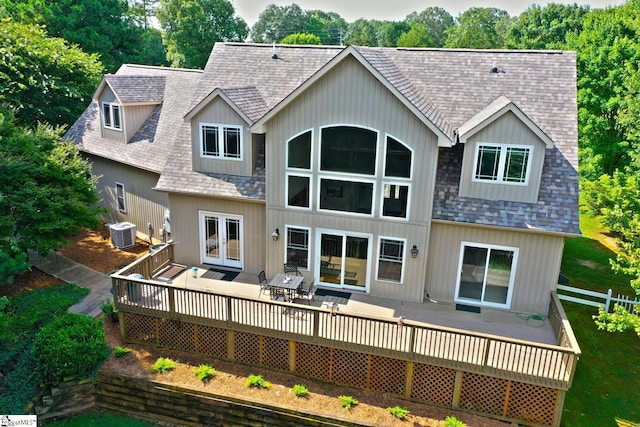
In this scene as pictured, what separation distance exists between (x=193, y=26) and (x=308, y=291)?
46889mm

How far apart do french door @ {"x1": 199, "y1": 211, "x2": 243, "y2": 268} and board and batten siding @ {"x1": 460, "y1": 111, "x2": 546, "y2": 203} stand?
290 inches

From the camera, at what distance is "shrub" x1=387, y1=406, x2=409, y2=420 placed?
403 inches

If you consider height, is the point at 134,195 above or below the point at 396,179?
below

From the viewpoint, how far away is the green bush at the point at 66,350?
1079 centimetres

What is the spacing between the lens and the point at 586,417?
A: 10.5 meters

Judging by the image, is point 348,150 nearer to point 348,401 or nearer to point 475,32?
point 348,401

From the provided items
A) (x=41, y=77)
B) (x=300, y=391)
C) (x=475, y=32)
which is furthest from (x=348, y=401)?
(x=475, y=32)

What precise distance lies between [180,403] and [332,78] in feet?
31.1

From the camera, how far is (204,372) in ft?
37.1

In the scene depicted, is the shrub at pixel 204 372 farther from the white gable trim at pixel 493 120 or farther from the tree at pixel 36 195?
the white gable trim at pixel 493 120

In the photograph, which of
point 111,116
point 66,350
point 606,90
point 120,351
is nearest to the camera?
point 66,350

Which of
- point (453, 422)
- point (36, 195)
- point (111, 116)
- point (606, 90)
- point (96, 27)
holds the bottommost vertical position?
point (453, 422)

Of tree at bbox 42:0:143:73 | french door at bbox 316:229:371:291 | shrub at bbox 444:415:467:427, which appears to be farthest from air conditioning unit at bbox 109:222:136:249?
tree at bbox 42:0:143:73

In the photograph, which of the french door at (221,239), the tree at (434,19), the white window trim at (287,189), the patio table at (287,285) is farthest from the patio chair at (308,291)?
the tree at (434,19)
